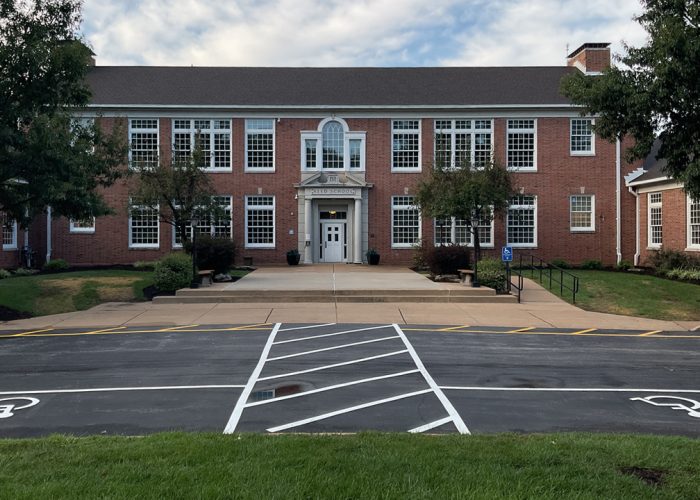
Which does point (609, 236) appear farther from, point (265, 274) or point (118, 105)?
point (118, 105)

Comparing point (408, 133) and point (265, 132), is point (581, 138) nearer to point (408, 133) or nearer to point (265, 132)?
point (408, 133)

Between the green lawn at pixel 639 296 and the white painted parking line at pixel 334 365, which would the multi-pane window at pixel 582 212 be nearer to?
the green lawn at pixel 639 296

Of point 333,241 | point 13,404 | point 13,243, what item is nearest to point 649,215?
point 333,241

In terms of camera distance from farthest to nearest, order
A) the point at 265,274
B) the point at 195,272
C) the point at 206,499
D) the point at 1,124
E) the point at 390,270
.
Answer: the point at 390,270, the point at 265,274, the point at 195,272, the point at 1,124, the point at 206,499

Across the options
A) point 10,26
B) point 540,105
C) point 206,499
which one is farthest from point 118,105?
point 206,499

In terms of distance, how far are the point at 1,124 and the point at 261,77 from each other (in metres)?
21.2

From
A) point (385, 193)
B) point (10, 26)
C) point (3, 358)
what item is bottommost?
point (3, 358)

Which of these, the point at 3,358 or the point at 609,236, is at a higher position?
the point at 609,236

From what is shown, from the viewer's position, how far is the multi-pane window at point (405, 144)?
31.1m

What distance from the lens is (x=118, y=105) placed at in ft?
→ 98.8

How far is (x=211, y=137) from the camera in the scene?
3078cm

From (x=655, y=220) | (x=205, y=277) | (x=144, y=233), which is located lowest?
(x=205, y=277)

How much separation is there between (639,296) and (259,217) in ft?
61.0

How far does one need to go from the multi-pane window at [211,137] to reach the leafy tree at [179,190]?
256 inches
